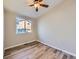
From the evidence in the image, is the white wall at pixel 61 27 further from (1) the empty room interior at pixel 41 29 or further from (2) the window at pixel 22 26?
(2) the window at pixel 22 26

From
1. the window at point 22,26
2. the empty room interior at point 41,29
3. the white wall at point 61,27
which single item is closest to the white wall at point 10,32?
the empty room interior at point 41,29

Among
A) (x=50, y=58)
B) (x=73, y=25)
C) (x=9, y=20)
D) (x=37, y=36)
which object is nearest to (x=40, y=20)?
(x=37, y=36)

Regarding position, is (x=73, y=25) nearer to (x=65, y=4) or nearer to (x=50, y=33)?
(x=65, y=4)

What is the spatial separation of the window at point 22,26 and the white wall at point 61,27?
1.16 meters

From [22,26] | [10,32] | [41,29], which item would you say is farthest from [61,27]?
[10,32]

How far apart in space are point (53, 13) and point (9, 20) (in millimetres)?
2553

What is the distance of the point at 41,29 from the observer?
5250 millimetres

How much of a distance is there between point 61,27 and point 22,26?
8.78 feet

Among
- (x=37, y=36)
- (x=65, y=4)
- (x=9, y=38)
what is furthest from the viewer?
(x=37, y=36)

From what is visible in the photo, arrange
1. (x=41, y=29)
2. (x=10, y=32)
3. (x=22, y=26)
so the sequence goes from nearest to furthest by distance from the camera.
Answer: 1. (x=10, y=32)
2. (x=22, y=26)
3. (x=41, y=29)

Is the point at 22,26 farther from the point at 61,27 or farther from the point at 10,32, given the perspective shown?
the point at 61,27

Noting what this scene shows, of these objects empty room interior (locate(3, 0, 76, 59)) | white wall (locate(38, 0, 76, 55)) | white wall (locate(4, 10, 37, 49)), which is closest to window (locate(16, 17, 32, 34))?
empty room interior (locate(3, 0, 76, 59))

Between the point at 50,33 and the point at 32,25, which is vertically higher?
the point at 32,25

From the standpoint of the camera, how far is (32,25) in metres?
5.55
